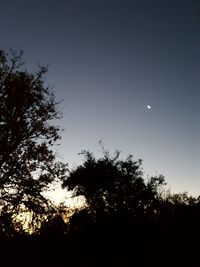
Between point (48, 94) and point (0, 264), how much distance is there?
13326 mm

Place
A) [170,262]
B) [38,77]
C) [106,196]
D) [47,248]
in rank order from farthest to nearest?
[106,196] < [38,77] < [47,248] < [170,262]

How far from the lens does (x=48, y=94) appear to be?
92.2 feet

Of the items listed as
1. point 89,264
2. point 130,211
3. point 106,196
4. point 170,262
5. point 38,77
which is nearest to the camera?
point 170,262

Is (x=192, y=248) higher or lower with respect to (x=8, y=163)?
lower

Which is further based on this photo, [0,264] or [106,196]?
[106,196]

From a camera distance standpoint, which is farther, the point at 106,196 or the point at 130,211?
the point at 106,196

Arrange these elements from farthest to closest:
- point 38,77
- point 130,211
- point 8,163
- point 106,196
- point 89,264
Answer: point 106,196
point 38,77
point 8,163
point 130,211
point 89,264

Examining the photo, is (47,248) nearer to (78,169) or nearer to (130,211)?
(130,211)

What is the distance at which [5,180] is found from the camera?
24172 millimetres

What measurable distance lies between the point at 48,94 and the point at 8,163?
6578mm

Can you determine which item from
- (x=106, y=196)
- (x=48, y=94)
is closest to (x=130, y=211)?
(x=48, y=94)

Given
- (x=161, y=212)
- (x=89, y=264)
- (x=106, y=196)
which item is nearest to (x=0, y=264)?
(x=89, y=264)

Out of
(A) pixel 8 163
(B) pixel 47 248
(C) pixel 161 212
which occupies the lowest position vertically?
(B) pixel 47 248

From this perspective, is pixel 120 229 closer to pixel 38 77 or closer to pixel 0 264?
pixel 0 264
